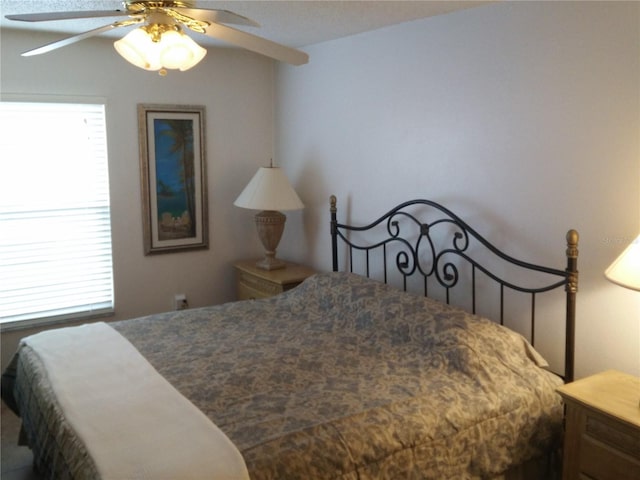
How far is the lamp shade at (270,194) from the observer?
12.8 feet

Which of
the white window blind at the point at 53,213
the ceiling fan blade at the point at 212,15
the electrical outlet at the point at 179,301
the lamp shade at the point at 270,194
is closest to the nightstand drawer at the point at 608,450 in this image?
the ceiling fan blade at the point at 212,15

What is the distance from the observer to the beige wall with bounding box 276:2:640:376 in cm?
232

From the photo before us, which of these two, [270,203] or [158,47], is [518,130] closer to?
[158,47]

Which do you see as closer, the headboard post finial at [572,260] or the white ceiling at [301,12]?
the headboard post finial at [572,260]

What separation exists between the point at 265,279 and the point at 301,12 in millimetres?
1709

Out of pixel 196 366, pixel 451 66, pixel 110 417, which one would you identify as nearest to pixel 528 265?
pixel 451 66

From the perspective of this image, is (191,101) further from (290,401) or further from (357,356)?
(290,401)

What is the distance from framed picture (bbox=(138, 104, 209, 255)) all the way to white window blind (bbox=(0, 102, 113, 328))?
10.7 inches

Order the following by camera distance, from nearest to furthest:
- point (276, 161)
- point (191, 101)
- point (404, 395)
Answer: point (404, 395) → point (191, 101) → point (276, 161)

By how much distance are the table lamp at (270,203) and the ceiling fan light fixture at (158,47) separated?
1921 millimetres

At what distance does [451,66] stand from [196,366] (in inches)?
75.2

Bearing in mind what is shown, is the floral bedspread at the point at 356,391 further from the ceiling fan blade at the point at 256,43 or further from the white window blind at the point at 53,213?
the ceiling fan blade at the point at 256,43

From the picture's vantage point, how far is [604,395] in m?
2.07

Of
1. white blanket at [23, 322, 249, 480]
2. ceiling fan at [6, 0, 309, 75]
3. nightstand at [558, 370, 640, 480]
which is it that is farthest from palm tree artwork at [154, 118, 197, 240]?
nightstand at [558, 370, 640, 480]
